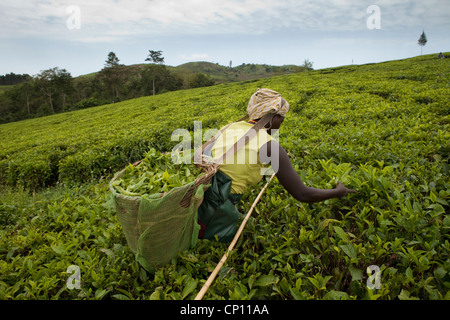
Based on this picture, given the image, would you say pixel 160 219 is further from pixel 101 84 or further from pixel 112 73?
pixel 101 84

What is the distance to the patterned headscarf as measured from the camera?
219 cm

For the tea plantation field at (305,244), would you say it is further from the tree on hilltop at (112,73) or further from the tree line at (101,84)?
the tree on hilltop at (112,73)

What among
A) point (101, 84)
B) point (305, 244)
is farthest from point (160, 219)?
point (101, 84)

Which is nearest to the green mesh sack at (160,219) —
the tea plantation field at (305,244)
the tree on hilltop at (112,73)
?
the tea plantation field at (305,244)

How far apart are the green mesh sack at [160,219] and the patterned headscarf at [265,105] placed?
2.41ft

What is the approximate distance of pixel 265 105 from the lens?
221cm

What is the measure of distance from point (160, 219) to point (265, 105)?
53.6 inches

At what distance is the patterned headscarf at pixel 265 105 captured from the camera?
219 cm

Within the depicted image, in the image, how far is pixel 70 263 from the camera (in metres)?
2.14

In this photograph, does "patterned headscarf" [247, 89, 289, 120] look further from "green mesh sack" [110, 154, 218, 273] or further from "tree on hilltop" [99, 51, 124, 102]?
"tree on hilltop" [99, 51, 124, 102]

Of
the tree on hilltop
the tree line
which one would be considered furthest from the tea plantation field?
the tree on hilltop

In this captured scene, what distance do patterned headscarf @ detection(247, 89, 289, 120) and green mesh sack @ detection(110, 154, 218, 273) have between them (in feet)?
2.41

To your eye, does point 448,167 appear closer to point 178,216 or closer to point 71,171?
point 178,216

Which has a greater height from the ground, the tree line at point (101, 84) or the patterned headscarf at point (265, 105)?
the tree line at point (101, 84)
